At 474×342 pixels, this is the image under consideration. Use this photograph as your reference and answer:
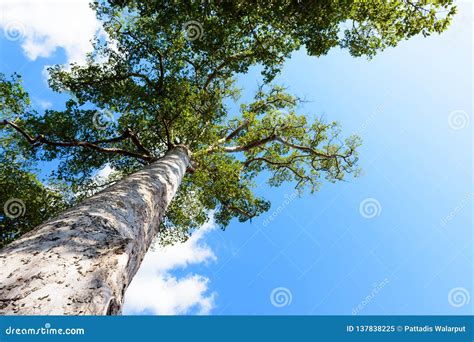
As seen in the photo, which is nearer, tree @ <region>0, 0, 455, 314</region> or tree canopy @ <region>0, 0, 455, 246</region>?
tree @ <region>0, 0, 455, 314</region>

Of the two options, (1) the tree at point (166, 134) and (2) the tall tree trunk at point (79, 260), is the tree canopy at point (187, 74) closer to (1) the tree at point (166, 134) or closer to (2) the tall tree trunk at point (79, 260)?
(1) the tree at point (166, 134)

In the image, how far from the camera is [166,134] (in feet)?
28.0

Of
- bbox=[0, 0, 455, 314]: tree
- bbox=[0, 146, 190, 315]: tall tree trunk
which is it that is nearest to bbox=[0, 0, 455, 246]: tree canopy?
bbox=[0, 0, 455, 314]: tree

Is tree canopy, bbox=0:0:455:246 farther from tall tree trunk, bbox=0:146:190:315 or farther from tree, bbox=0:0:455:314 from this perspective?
tall tree trunk, bbox=0:146:190:315

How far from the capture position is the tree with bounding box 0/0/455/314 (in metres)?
2.28

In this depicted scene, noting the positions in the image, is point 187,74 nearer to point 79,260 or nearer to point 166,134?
point 166,134

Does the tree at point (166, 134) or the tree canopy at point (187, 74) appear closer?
the tree at point (166, 134)

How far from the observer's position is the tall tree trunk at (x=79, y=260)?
1866 mm

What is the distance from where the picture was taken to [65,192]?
33.3 feet

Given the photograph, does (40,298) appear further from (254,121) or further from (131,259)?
(254,121)

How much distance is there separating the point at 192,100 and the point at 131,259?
18.8 ft

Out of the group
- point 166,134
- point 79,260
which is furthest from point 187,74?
point 79,260

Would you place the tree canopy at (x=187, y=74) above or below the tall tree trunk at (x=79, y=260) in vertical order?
above

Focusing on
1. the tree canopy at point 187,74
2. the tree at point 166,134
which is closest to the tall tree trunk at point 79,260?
the tree at point 166,134
